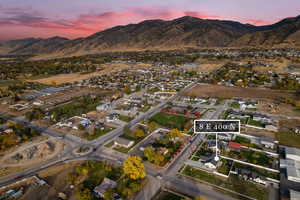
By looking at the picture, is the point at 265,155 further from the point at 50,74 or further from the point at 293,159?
the point at 50,74

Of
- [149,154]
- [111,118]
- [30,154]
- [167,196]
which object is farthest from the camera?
[111,118]

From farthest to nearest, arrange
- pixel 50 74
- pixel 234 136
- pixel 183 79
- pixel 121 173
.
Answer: pixel 50 74 < pixel 183 79 < pixel 234 136 < pixel 121 173

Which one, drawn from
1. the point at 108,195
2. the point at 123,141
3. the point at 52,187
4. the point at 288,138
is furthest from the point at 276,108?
the point at 52,187

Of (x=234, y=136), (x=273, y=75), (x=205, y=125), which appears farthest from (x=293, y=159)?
(x=273, y=75)

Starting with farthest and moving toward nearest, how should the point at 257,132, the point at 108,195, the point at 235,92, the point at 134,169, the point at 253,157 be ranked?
1. the point at 235,92
2. the point at 257,132
3. the point at 253,157
4. the point at 134,169
5. the point at 108,195

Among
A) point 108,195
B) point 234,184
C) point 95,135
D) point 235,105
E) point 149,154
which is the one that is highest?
point 235,105

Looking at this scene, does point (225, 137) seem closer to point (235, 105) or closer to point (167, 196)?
point (167, 196)
